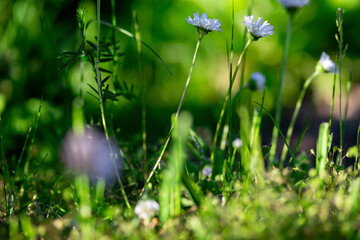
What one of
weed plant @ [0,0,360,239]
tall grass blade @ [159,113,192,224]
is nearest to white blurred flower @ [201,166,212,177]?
weed plant @ [0,0,360,239]

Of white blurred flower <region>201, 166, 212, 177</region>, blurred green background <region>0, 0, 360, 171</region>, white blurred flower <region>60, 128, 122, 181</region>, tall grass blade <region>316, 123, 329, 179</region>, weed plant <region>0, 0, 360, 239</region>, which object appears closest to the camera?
weed plant <region>0, 0, 360, 239</region>

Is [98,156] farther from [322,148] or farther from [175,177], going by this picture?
[322,148]

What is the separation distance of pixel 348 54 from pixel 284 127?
562 millimetres

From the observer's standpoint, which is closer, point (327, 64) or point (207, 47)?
point (327, 64)

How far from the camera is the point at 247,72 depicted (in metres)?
2.26

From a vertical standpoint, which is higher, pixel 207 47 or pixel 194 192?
pixel 207 47

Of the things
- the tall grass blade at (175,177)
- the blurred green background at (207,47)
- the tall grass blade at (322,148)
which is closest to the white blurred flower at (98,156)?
the tall grass blade at (175,177)

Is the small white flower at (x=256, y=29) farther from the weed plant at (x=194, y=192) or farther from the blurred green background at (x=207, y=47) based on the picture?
the blurred green background at (x=207, y=47)

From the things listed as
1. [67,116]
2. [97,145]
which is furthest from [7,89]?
[97,145]

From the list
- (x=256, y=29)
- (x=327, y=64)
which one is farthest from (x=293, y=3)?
(x=327, y=64)

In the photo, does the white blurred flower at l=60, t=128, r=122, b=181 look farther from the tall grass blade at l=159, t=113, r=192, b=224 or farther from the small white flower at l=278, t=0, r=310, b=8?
the small white flower at l=278, t=0, r=310, b=8

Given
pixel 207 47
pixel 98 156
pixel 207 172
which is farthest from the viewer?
pixel 207 47

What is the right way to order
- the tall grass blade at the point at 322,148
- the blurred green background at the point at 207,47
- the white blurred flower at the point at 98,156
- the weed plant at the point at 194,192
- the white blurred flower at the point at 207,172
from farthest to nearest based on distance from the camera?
the blurred green background at the point at 207,47 < the white blurred flower at the point at 98,156 < the white blurred flower at the point at 207,172 < the tall grass blade at the point at 322,148 < the weed plant at the point at 194,192

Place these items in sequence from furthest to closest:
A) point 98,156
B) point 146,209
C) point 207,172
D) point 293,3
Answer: point 98,156 → point 207,172 → point 293,3 → point 146,209
